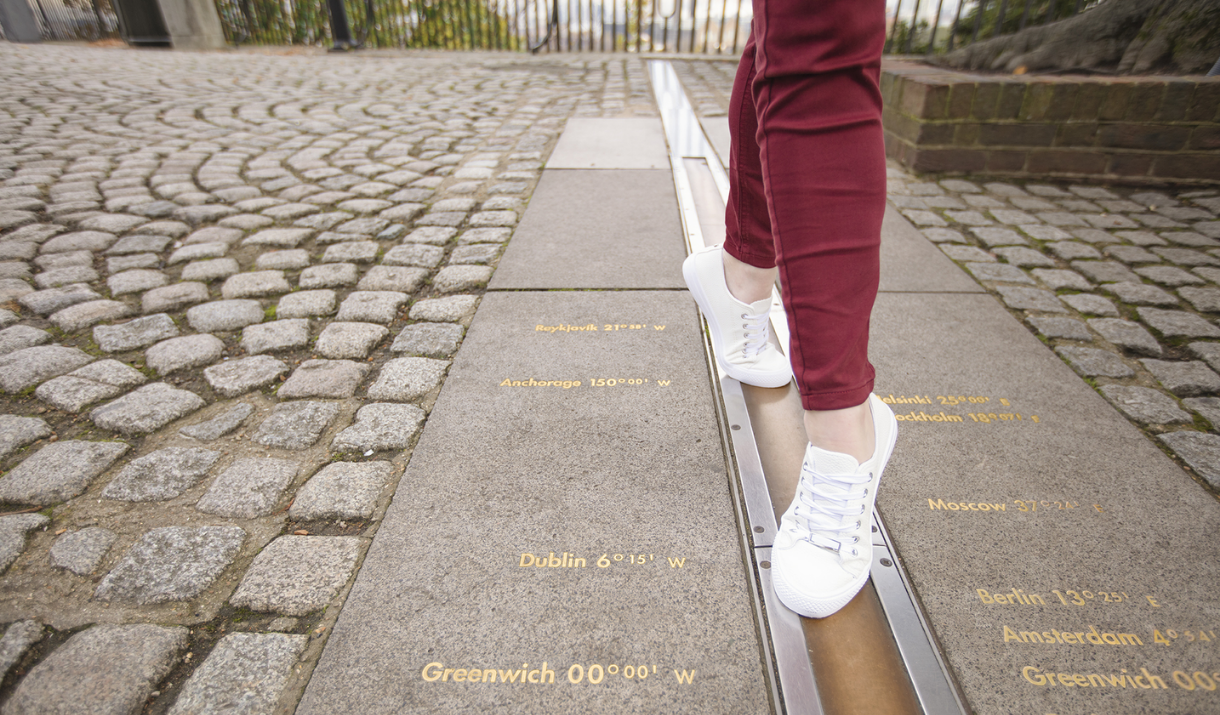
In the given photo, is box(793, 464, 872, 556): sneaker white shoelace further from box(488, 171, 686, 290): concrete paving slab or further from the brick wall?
the brick wall

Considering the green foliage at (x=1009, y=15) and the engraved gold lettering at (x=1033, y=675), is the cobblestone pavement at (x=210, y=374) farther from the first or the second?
the green foliage at (x=1009, y=15)

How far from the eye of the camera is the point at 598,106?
6035 millimetres

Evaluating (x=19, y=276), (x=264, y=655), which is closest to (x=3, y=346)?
(x=19, y=276)

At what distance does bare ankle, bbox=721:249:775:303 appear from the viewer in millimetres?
1803

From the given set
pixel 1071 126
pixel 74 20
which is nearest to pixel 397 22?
pixel 74 20

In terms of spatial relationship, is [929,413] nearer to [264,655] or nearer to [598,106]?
[264,655]

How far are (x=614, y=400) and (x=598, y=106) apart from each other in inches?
193

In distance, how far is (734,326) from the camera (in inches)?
75.1

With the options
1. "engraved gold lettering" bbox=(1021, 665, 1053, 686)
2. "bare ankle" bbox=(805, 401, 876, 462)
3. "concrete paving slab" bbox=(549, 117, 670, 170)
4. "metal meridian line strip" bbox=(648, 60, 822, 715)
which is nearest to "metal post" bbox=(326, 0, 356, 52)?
"concrete paving slab" bbox=(549, 117, 670, 170)

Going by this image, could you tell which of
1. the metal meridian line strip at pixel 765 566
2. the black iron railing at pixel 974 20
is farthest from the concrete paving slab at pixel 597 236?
the black iron railing at pixel 974 20

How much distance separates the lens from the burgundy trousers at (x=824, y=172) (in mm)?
1025

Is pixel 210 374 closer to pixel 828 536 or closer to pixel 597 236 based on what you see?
pixel 597 236

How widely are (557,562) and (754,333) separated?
95 centimetres

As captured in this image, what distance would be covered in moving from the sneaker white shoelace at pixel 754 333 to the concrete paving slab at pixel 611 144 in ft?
8.24
